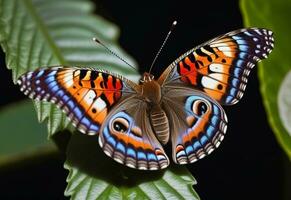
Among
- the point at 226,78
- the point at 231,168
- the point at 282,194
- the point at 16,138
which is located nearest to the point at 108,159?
the point at 226,78

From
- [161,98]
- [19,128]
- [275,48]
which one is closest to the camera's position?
[161,98]

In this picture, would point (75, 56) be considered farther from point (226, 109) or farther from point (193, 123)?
point (226, 109)

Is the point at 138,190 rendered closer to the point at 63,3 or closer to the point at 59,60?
the point at 59,60

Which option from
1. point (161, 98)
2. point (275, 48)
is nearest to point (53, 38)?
point (161, 98)

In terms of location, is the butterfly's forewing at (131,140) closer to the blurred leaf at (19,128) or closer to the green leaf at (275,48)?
the green leaf at (275,48)

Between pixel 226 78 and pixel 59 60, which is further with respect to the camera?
pixel 59 60

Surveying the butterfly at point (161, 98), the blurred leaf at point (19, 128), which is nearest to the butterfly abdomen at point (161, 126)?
the butterfly at point (161, 98)

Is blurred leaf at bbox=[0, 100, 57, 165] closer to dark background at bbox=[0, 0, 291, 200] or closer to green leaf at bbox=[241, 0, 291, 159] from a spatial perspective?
dark background at bbox=[0, 0, 291, 200]
